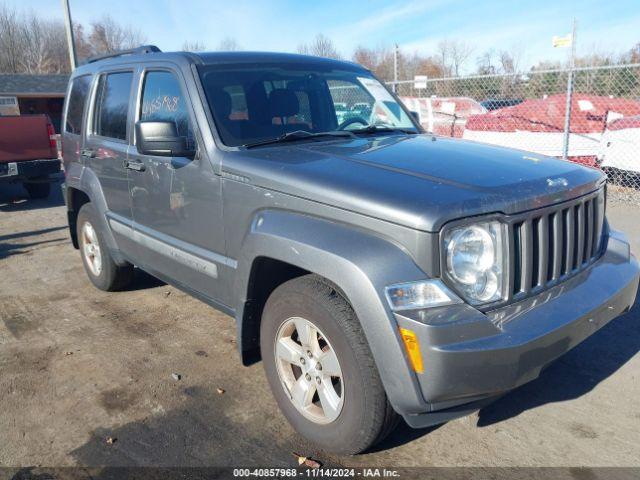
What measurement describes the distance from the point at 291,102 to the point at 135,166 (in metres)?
1.21

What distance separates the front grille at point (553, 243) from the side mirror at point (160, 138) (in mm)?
1934

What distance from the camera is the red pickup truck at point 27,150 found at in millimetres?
9406

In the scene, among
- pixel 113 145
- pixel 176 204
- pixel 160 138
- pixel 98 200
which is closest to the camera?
pixel 160 138

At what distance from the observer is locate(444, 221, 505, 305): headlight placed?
228 centimetres

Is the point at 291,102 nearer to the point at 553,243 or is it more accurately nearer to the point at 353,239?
the point at 353,239

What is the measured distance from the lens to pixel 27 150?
31.7ft

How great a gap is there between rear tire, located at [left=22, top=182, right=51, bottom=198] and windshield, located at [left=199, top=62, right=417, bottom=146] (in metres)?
8.50

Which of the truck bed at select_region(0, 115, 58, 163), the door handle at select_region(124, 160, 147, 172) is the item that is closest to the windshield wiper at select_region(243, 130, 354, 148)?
the door handle at select_region(124, 160, 147, 172)

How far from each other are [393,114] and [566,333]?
228 centimetres

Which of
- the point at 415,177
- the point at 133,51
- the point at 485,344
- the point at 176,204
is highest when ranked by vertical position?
the point at 133,51

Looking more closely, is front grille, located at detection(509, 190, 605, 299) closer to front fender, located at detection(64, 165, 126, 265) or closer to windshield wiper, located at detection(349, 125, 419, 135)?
windshield wiper, located at detection(349, 125, 419, 135)

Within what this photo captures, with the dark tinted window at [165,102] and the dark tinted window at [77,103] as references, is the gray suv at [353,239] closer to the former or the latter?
the dark tinted window at [165,102]

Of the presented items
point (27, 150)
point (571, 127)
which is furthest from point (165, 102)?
point (571, 127)

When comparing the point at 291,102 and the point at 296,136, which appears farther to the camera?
the point at 291,102
